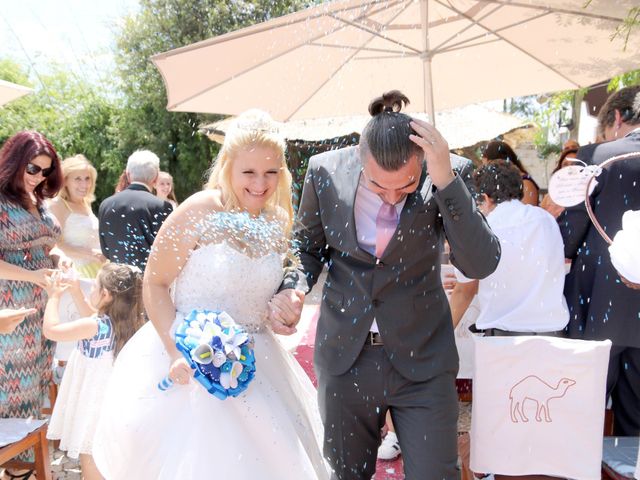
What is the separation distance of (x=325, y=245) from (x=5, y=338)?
237cm

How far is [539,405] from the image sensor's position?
2.86 meters

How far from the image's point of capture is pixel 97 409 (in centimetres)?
385

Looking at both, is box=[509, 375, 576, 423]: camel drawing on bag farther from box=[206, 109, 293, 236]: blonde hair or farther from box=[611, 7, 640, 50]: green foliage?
box=[611, 7, 640, 50]: green foliage

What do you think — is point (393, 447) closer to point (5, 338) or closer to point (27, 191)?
point (5, 338)

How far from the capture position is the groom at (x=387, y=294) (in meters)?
2.24

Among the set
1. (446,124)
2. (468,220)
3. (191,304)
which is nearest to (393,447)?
(191,304)

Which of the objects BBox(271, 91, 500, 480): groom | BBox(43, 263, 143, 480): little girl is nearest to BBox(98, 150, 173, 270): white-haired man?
BBox(43, 263, 143, 480): little girl

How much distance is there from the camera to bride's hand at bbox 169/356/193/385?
2.42 meters

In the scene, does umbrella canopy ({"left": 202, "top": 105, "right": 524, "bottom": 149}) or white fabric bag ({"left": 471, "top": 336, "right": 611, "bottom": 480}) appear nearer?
white fabric bag ({"left": 471, "top": 336, "right": 611, "bottom": 480})

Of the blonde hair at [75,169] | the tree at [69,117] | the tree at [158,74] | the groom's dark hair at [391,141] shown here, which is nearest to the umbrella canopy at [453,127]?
the blonde hair at [75,169]

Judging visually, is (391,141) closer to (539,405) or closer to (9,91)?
(539,405)

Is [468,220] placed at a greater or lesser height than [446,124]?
greater

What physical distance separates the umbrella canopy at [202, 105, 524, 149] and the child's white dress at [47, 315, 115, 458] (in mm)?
5325

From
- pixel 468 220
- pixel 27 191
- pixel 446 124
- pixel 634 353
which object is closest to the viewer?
pixel 468 220
